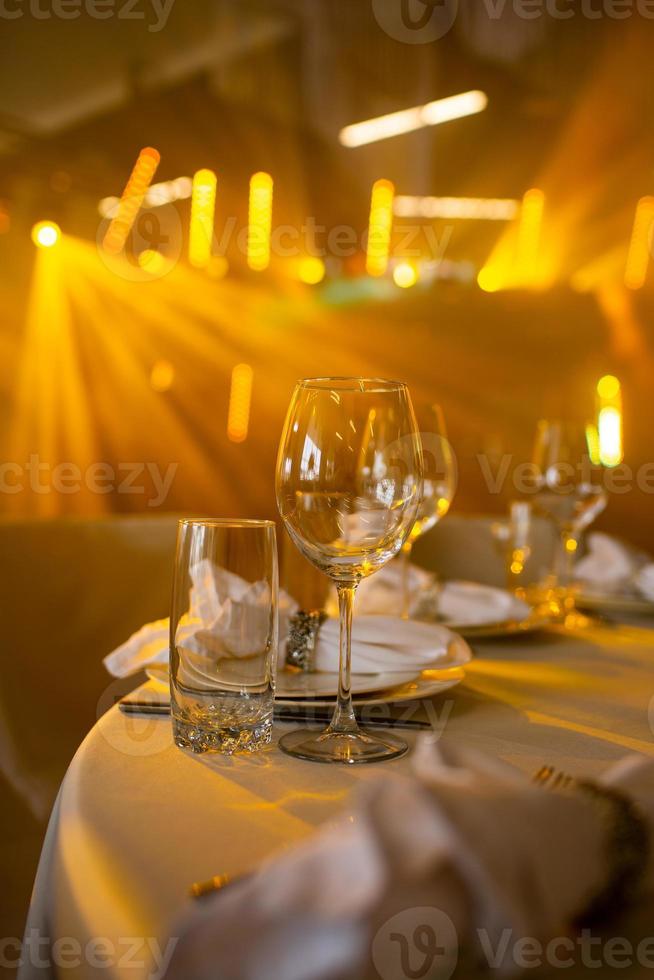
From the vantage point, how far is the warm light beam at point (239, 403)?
17.9 feet

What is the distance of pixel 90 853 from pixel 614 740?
0.38m

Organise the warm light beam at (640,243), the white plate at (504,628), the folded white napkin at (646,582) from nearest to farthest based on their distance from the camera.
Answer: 1. the white plate at (504,628)
2. the folded white napkin at (646,582)
3. the warm light beam at (640,243)

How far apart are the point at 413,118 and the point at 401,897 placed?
5.85 metres

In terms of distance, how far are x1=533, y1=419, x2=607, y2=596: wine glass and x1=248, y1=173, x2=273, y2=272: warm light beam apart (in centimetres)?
468

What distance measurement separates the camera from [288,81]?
17.9 ft

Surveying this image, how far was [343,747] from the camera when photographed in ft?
2.03

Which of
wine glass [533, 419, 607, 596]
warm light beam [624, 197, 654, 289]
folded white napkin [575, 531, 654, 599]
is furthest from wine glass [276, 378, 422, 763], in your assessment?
warm light beam [624, 197, 654, 289]

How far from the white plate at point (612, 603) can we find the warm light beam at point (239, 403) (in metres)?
4.24

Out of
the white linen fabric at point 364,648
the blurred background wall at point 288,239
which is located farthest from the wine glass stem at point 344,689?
the blurred background wall at point 288,239

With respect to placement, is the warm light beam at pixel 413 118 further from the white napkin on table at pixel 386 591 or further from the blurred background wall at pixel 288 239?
the white napkin on table at pixel 386 591

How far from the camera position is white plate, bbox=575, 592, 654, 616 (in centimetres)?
126

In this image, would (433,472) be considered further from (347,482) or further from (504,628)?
(347,482)

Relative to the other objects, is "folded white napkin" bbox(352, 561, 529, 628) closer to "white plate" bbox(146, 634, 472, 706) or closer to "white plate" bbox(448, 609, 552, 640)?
"white plate" bbox(448, 609, 552, 640)

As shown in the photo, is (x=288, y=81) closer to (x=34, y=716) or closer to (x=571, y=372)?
(x=571, y=372)
